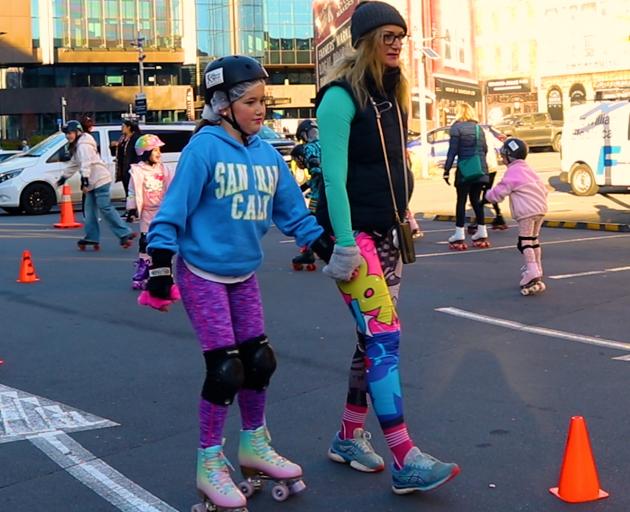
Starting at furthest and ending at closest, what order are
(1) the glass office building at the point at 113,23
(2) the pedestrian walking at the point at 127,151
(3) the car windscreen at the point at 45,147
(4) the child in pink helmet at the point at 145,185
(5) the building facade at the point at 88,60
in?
(1) the glass office building at the point at 113,23
(5) the building facade at the point at 88,60
(3) the car windscreen at the point at 45,147
(2) the pedestrian walking at the point at 127,151
(4) the child in pink helmet at the point at 145,185

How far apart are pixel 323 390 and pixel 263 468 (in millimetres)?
1904

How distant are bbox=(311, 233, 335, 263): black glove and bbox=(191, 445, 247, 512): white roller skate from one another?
921mm

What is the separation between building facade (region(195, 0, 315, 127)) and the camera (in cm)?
8344

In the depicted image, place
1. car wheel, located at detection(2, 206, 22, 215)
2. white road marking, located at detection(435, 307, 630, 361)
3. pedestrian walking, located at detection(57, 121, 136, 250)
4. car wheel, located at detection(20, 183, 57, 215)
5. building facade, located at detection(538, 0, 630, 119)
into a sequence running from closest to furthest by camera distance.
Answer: white road marking, located at detection(435, 307, 630, 361) < pedestrian walking, located at detection(57, 121, 136, 250) < car wheel, located at detection(20, 183, 57, 215) < car wheel, located at detection(2, 206, 22, 215) < building facade, located at detection(538, 0, 630, 119)

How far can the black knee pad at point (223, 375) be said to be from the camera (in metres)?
4.06

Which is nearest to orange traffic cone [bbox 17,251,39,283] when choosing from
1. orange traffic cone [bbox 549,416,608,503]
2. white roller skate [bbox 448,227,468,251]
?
white roller skate [bbox 448,227,468,251]

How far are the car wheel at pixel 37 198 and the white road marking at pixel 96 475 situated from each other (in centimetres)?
1752

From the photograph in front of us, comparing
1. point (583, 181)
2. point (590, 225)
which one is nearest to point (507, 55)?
point (583, 181)

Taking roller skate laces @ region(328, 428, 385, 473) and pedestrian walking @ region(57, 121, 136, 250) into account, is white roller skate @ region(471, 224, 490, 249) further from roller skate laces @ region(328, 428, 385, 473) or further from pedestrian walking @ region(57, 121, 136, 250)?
roller skate laces @ region(328, 428, 385, 473)

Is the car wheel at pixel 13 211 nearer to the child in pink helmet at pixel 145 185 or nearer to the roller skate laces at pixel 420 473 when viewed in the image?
the child in pink helmet at pixel 145 185

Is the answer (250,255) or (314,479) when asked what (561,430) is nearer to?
(314,479)

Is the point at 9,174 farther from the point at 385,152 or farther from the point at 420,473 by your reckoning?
the point at 420,473

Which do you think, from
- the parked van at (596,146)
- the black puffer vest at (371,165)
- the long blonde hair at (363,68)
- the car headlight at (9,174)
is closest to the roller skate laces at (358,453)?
the black puffer vest at (371,165)

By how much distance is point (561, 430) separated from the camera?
5.23 m
